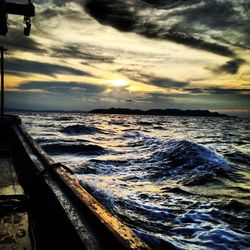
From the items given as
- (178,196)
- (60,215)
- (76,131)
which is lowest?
(76,131)

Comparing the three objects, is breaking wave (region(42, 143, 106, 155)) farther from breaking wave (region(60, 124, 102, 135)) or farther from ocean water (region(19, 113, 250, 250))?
breaking wave (region(60, 124, 102, 135))

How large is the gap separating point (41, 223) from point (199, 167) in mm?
9870

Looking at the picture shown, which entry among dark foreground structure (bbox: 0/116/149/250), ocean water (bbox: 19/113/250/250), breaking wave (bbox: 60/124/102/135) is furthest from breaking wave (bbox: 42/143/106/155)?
breaking wave (bbox: 60/124/102/135)

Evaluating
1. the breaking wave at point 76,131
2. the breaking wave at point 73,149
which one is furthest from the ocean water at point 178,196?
the breaking wave at point 76,131

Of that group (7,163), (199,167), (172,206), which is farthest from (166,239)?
(199,167)

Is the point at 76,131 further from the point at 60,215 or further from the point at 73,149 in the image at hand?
the point at 60,215

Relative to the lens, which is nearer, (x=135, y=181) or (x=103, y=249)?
(x=103, y=249)

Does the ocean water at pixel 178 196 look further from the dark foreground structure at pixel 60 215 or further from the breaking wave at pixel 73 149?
the breaking wave at pixel 73 149

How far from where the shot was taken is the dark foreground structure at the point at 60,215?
6.16ft

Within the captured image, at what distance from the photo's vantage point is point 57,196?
8.98 feet

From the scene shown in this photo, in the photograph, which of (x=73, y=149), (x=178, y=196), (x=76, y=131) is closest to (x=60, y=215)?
(x=178, y=196)

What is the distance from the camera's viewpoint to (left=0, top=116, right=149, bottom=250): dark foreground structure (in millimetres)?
1879

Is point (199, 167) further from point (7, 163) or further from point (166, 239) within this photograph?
point (7, 163)

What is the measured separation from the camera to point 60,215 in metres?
2.43
